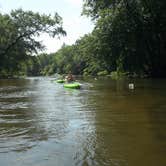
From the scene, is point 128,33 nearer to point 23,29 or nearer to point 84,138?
point 23,29

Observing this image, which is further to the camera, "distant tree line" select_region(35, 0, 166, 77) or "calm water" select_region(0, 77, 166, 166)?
"distant tree line" select_region(35, 0, 166, 77)

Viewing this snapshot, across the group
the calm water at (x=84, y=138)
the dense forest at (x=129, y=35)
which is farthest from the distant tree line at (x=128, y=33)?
the calm water at (x=84, y=138)

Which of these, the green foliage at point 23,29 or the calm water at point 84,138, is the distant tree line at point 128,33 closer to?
the green foliage at point 23,29

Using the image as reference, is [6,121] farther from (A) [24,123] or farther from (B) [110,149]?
(B) [110,149]

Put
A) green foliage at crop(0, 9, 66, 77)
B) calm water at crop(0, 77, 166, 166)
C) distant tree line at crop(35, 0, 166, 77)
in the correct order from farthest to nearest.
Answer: green foliage at crop(0, 9, 66, 77), distant tree line at crop(35, 0, 166, 77), calm water at crop(0, 77, 166, 166)

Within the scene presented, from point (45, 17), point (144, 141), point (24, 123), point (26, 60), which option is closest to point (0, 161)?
point (144, 141)

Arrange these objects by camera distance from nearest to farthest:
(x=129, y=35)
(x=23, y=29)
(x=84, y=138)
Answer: (x=84, y=138) < (x=129, y=35) < (x=23, y=29)

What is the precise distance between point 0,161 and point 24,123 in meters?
5.25

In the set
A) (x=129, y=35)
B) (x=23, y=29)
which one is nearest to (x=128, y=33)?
(x=129, y=35)

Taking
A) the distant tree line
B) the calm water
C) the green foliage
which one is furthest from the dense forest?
the calm water

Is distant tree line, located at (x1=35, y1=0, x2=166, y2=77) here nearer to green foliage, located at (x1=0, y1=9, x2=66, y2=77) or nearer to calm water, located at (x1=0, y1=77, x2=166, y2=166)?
green foliage, located at (x1=0, y1=9, x2=66, y2=77)

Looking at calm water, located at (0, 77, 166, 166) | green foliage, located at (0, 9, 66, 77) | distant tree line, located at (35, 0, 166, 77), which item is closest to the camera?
calm water, located at (0, 77, 166, 166)

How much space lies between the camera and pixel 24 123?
13180 mm

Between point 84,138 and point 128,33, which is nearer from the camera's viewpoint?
point 84,138
